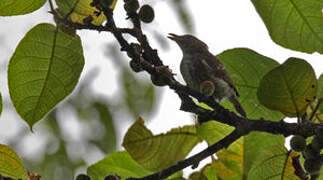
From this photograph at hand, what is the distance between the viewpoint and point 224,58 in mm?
1876

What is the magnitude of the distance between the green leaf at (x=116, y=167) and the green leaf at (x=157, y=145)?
176 mm

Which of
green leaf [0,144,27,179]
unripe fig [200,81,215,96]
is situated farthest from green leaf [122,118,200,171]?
unripe fig [200,81,215,96]

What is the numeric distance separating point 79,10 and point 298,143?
0.77m

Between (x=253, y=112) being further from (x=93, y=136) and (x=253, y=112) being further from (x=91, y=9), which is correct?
(x=93, y=136)

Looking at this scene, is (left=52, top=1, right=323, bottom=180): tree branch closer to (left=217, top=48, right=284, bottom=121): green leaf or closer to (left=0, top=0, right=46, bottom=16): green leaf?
(left=0, top=0, right=46, bottom=16): green leaf

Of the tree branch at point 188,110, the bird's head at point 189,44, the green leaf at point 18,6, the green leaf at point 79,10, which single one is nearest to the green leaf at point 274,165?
the tree branch at point 188,110

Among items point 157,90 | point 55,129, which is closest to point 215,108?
point 157,90

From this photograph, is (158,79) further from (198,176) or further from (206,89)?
(198,176)

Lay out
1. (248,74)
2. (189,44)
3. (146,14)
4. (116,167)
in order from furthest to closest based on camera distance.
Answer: (189,44)
(116,167)
(248,74)
(146,14)

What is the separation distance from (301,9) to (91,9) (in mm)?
687

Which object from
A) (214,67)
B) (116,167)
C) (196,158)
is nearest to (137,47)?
(196,158)

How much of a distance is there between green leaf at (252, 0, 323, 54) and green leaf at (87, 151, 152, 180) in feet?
2.81

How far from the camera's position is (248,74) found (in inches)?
71.5

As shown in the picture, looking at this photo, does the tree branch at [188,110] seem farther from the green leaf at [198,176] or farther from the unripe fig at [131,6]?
the green leaf at [198,176]
